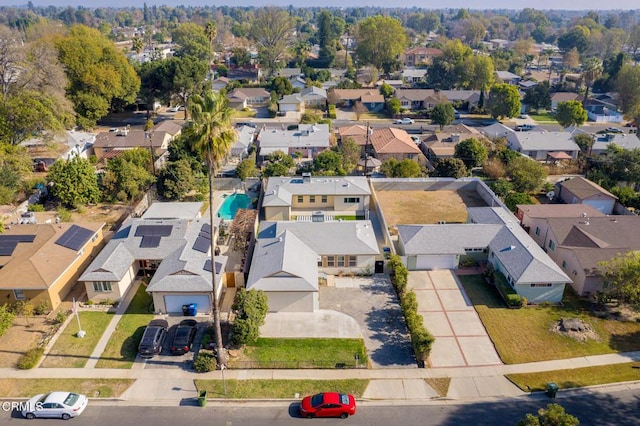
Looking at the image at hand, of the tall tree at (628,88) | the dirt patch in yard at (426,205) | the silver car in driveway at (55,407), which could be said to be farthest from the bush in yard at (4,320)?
the tall tree at (628,88)

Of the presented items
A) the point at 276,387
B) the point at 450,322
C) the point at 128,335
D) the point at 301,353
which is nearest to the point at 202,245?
the point at 128,335

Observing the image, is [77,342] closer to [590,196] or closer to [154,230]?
[154,230]

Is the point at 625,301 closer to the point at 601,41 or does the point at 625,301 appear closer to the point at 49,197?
the point at 49,197

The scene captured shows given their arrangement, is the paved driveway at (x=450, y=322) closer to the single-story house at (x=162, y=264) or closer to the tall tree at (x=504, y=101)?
the single-story house at (x=162, y=264)

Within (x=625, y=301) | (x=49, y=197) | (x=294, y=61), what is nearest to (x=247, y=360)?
(x=625, y=301)

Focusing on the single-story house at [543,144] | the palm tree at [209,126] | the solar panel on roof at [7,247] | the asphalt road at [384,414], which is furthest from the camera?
the single-story house at [543,144]

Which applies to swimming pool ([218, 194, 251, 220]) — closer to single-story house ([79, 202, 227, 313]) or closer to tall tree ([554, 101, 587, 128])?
single-story house ([79, 202, 227, 313])
